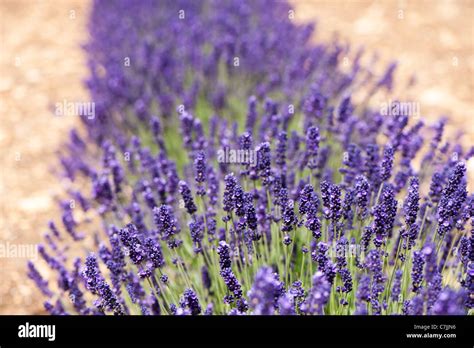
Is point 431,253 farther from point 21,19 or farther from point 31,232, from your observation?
point 21,19

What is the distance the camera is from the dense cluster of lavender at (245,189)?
2.27 meters

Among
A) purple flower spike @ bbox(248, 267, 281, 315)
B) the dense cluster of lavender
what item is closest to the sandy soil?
the dense cluster of lavender

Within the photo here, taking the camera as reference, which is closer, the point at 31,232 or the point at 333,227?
the point at 333,227

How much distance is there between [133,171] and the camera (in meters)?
3.81

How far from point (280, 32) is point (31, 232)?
2.70 meters

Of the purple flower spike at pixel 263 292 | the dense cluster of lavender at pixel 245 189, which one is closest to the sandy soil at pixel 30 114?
the dense cluster of lavender at pixel 245 189

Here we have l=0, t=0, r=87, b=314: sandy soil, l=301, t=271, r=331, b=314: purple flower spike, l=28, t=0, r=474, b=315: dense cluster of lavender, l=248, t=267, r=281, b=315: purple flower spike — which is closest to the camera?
l=248, t=267, r=281, b=315: purple flower spike

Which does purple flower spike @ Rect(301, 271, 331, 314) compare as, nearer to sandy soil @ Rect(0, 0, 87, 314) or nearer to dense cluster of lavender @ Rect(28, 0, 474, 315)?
dense cluster of lavender @ Rect(28, 0, 474, 315)

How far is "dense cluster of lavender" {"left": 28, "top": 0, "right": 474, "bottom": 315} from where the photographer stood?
2.27 m

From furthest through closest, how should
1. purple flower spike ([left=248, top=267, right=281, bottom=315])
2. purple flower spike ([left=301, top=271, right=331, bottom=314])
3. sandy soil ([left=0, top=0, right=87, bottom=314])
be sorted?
sandy soil ([left=0, top=0, right=87, bottom=314]) → purple flower spike ([left=301, top=271, right=331, bottom=314]) → purple flower spike ([left=248, top=267, right=281, bottom=315])

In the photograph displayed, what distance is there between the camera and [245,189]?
112 inches

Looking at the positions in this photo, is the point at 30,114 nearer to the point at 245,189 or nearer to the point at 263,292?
the point at 245,189

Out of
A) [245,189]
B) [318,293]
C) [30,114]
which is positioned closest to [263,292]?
[318,293]
